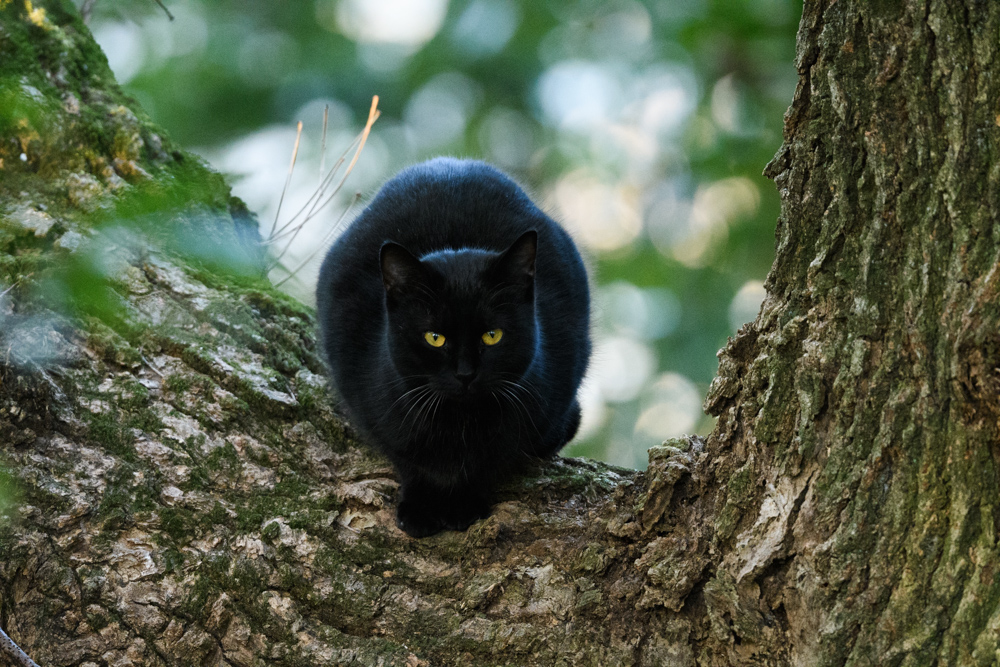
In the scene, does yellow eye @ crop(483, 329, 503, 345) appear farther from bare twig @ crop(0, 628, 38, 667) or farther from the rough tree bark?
bare twig @ crop(0, 628, 38, 667)

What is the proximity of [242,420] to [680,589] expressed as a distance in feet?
4.70

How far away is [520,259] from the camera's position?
8.23ft

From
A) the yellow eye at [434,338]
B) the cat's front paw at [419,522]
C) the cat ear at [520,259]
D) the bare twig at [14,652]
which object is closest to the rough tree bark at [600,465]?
the cat's front paw at [419,522]

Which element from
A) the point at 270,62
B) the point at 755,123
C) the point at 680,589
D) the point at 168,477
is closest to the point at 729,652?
the point at 680,589

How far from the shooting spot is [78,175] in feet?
9.23

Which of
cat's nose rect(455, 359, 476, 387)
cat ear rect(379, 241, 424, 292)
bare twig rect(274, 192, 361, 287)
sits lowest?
cat's nose rect(455, 359, 476, 387)

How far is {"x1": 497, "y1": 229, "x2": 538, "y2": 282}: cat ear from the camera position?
96.9 inches

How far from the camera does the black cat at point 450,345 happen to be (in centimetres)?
248

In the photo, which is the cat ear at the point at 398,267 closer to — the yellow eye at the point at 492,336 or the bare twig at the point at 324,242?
the yellow eye at the point at 492,336

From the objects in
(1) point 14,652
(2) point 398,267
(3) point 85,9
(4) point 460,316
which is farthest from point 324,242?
(1) point 14,652

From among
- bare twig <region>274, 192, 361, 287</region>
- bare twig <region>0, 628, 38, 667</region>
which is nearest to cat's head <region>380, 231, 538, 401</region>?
bare twig <region>274, 192, 361, 287</region>

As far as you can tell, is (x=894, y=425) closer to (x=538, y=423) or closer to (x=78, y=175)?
(x=538, y=423)

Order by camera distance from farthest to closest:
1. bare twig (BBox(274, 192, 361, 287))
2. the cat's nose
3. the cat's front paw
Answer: bare twig (BBox(274, 192, 361, 287)), the cat's nose, the cat's front paw

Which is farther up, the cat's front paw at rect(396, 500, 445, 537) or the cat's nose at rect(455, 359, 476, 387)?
the cat's nose at rect(455, 359, 476, 387)
